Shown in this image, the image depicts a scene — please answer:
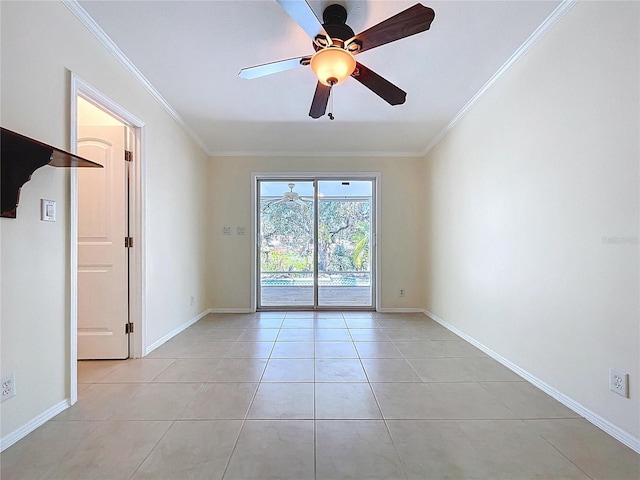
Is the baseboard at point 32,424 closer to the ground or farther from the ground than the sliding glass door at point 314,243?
closer to the ground

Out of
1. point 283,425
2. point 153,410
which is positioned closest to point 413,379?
point 283,425

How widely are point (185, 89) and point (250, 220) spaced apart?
82.6 inches

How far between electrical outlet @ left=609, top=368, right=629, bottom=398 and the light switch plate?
3248 mm

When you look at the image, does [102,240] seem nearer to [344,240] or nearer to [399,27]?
[399,27]

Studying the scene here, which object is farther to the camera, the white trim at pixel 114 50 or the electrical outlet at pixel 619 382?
the white trim at pixel 114 50

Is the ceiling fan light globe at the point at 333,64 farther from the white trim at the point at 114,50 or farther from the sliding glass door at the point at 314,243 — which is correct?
the sliding glass door at the point at 314,243

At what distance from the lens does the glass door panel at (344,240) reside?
15.5ft

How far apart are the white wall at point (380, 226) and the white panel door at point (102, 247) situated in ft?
6.17

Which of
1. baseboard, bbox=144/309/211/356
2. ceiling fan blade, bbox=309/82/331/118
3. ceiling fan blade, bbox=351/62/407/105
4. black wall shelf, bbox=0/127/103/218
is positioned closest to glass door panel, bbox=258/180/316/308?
baseboard, bbox=144/309/211/356

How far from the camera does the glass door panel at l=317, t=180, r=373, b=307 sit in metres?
4.74

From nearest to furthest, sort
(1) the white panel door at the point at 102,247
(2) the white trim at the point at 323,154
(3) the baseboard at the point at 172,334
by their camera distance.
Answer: (1) the white panel door at the point at 102,247
(3) the baseboard at the point at 172,334
(2) the white trim at the point at 323,154

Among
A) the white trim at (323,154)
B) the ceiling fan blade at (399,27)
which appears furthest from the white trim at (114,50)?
the ceiling fan blade at (399,27)

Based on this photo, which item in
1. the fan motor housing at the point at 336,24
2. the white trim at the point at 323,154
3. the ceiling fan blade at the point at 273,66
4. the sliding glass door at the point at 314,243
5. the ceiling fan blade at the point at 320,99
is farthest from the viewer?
the sliding glass door at the point at 314,243

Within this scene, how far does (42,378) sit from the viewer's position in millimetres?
1702
